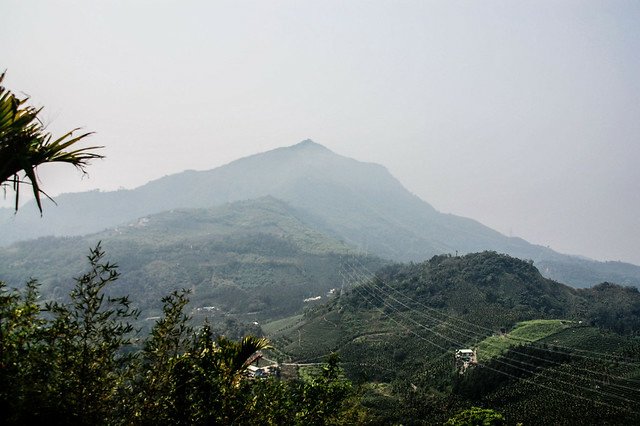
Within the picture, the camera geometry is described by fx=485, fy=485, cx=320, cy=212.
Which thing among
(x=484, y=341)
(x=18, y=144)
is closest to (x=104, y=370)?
(x=18, y=144)

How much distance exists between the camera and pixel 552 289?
12975 cm

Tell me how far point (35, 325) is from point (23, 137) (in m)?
3.56

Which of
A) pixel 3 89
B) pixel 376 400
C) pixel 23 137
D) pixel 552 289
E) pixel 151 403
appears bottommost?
pixel 376 400

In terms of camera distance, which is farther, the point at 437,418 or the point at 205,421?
the point at 437,418

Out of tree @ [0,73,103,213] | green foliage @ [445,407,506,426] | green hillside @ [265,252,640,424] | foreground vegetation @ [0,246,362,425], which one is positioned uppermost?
tree @ [0,73,103,213]

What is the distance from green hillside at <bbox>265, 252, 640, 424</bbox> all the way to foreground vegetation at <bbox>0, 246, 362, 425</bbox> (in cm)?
5421

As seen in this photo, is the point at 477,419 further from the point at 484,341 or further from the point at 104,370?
the point at 484,341

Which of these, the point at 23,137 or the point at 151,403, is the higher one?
the point at 23,137

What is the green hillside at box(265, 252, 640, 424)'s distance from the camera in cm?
5994

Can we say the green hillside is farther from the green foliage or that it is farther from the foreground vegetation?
the foreground vegetation

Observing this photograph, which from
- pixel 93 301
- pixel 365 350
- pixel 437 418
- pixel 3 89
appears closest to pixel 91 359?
pixel 93 301

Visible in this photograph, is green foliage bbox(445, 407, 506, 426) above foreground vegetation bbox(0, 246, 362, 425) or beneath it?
beneath

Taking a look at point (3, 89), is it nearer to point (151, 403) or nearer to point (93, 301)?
point (93, 301)

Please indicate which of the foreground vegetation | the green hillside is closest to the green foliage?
the green hillside
